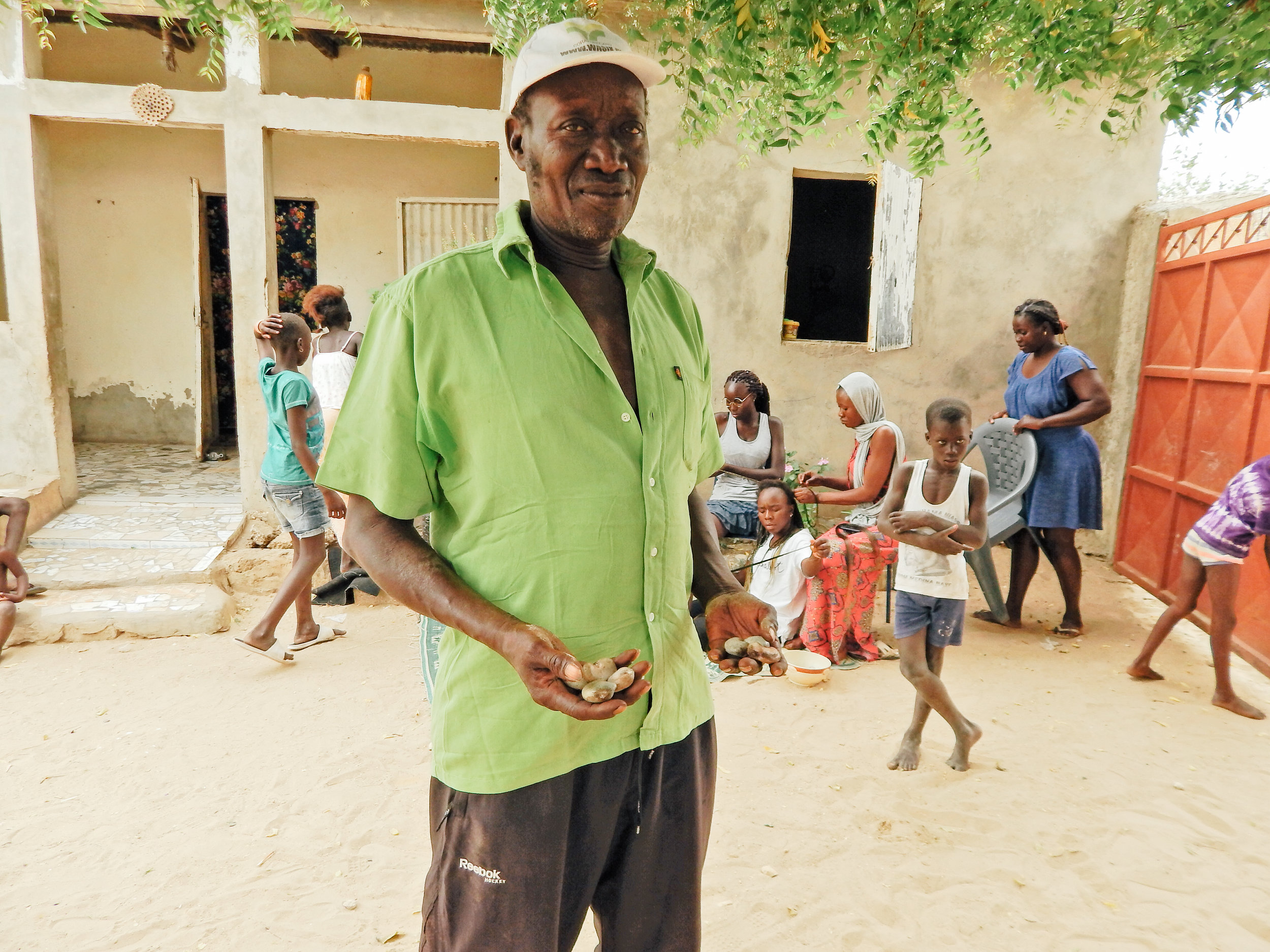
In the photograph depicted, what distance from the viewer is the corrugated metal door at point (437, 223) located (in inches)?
332

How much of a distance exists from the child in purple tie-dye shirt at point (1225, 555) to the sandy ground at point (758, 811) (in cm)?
26

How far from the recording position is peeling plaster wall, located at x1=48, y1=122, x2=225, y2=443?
878 centimetres

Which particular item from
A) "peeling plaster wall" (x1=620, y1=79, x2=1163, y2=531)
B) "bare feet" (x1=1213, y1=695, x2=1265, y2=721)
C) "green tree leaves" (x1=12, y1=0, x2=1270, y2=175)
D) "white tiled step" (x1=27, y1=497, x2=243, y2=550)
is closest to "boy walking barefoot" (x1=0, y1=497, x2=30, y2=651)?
"white tiled step" (x1=27, y1=497, x2=243, y2=550)

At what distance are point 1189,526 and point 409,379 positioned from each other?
621cm

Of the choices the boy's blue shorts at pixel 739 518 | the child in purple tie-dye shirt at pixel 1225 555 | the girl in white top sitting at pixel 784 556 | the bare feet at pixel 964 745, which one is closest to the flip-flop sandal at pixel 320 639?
the boy's blue shorts at pixel 739 518

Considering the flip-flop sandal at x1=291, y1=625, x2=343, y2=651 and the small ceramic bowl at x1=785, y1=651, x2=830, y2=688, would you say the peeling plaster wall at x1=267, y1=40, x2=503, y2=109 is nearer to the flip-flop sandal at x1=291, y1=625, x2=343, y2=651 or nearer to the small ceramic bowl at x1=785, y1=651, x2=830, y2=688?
the flip-flop sandal at x1=291, y1=625, x2=343, y2=651

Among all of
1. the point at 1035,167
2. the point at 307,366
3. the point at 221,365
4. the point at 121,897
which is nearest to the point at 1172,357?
the point at 1035,167

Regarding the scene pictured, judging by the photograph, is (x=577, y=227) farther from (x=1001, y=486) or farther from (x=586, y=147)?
(x=1001, y=486)

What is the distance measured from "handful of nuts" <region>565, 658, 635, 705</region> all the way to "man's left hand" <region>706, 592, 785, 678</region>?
0.43 metres

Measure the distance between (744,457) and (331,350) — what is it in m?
3.02

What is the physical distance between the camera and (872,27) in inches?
81.6

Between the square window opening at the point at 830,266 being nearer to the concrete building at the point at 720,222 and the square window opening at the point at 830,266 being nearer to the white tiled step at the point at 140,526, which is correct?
the concrete building at the point at 720,222

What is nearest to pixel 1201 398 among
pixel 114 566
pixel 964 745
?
pixel 964 745

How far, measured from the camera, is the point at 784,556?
522 cm
